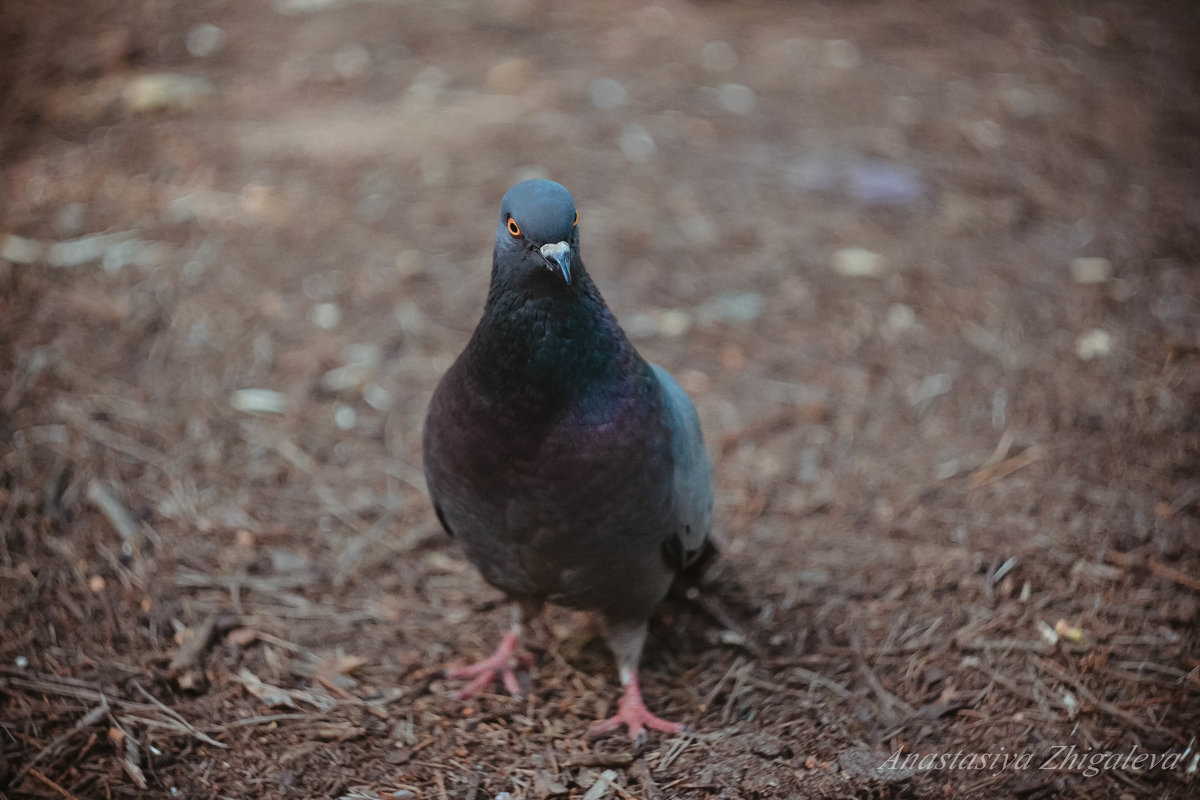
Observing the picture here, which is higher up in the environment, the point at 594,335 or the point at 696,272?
the point at 594,335

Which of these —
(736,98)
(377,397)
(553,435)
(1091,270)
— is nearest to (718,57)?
(736,98)

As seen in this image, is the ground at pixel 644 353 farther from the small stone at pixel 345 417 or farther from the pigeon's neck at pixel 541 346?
the pigeon's neck at pixel 541 346

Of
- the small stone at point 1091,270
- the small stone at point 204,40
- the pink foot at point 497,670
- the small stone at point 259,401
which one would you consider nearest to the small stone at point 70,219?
the small stone at point 259,401

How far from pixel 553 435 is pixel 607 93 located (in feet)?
16.6

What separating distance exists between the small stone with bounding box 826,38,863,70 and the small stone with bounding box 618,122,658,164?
2.09 meters

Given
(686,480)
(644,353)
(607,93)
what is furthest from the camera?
(607,93)

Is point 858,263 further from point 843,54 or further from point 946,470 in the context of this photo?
point 843,54

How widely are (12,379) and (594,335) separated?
10.8ft

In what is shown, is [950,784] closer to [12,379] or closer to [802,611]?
[802,611]

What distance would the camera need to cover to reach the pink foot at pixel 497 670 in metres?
3.41

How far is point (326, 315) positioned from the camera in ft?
17.0

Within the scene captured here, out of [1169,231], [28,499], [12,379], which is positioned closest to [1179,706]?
[1169,231]

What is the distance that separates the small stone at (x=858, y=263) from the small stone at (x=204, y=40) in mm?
5296

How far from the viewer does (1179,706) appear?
10.5ft
